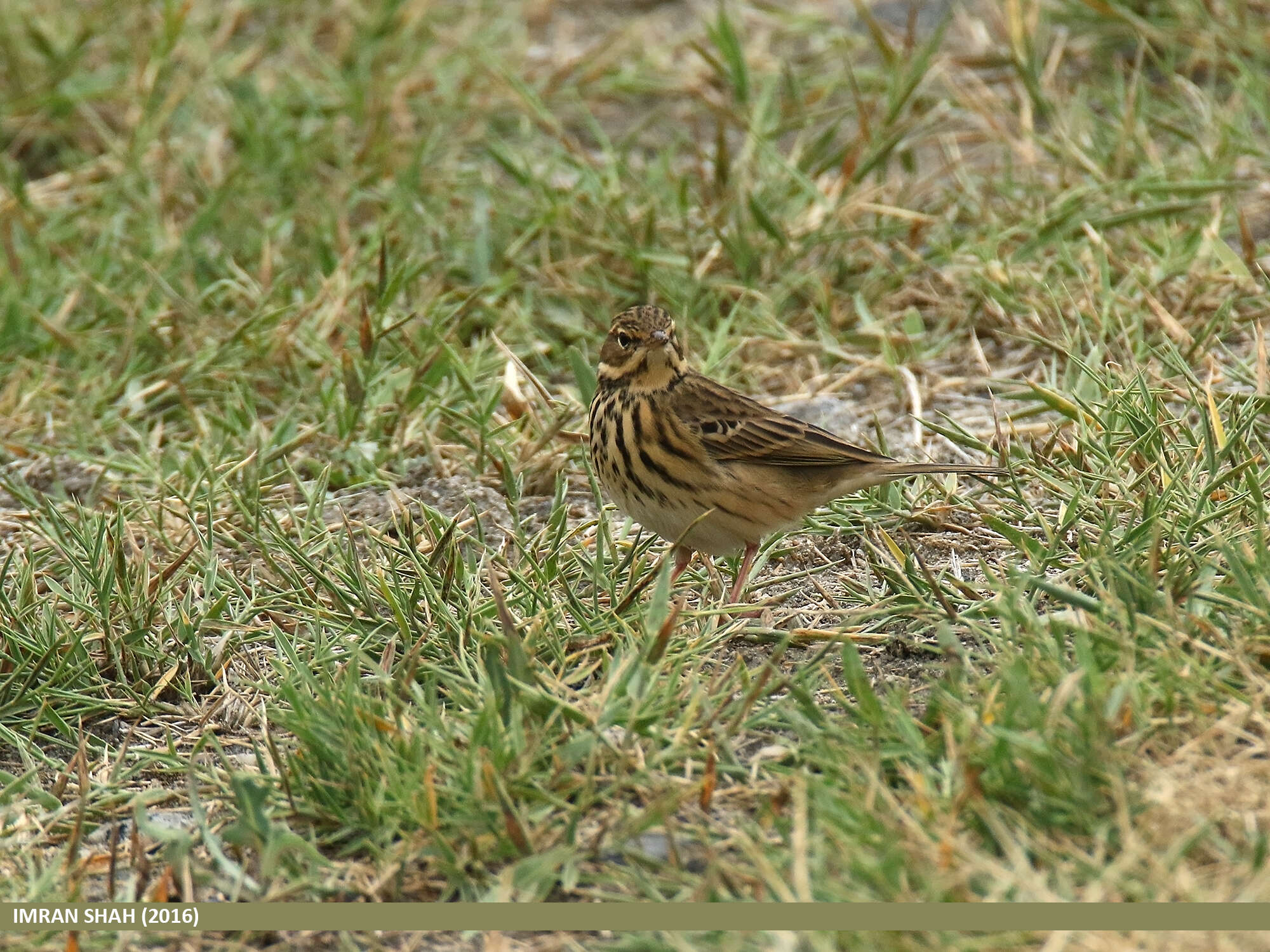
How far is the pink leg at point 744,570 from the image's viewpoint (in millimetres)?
4430

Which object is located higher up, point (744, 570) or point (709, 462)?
point (709, 462)

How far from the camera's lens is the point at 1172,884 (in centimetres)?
289

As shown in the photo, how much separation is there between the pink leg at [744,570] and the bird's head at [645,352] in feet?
1.83

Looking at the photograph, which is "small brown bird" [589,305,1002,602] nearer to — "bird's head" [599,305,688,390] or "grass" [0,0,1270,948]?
"bird's head" [599,305,688,390]

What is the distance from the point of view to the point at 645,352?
476cm

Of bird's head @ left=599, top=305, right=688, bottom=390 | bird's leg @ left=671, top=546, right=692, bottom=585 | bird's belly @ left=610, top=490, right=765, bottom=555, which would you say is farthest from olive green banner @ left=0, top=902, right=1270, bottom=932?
bird's head @ left=599, top=305, right=688, bottom=390

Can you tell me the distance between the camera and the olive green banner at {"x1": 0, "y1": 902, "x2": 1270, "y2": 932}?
9.33 ft

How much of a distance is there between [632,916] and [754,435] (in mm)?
1802

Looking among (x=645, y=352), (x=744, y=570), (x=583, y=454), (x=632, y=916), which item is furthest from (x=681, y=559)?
(x=632, y=916)

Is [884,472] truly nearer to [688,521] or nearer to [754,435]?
[754,435]

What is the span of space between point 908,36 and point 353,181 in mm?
2487

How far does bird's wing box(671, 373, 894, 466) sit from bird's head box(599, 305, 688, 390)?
0.26 feet

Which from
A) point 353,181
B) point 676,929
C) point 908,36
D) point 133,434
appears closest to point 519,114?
point 353,181

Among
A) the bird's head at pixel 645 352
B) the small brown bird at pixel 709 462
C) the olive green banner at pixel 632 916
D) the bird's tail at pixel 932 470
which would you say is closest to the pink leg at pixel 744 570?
the small brown bird at pixel 709 462
